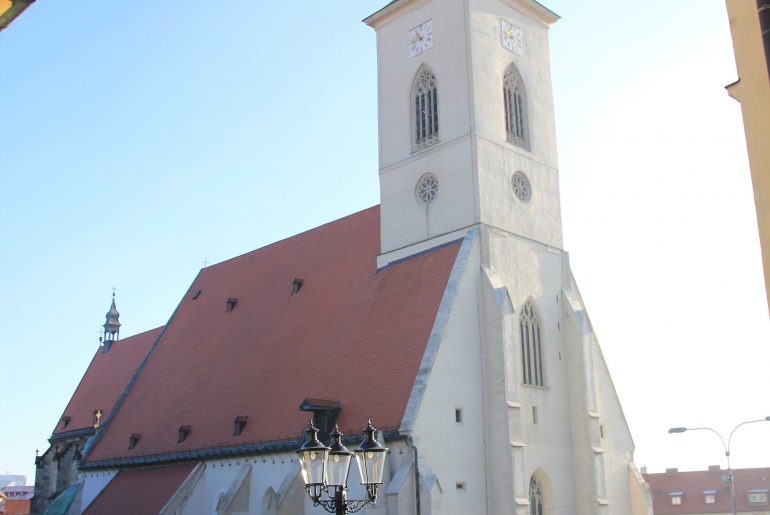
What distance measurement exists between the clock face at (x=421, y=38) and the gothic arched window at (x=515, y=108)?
9.80 ft

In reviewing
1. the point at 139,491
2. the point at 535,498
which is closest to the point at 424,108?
the point at 535,498

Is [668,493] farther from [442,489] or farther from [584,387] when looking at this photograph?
[442,489]

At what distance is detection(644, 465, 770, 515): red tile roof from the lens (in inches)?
2228

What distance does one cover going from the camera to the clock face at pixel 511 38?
1220 inches

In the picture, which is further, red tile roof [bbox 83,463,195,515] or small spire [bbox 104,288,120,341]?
small spire [bbox 104,288,120,341]

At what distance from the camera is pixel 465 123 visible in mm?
29000

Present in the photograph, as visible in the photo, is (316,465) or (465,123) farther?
(465,123)

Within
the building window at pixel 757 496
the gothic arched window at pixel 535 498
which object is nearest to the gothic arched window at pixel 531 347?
the gothic arched window at pixel 535 498

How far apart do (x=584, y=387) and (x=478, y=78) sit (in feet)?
35.3

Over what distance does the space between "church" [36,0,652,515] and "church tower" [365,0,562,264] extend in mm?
72

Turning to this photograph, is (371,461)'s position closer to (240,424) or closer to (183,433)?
(240,424)

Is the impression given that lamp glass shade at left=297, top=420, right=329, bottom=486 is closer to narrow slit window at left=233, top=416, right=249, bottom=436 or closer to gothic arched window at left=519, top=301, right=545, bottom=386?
gothic arched window at left=519, top=301, right=545, bottom=386

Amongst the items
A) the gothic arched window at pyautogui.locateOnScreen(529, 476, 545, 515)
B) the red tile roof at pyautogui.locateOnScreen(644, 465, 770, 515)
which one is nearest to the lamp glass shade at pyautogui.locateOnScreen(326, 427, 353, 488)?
the gothic arched window at pyautogui.locateOnScreen(529, 476, 545, 515)

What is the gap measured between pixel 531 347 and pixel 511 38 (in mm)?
11203
